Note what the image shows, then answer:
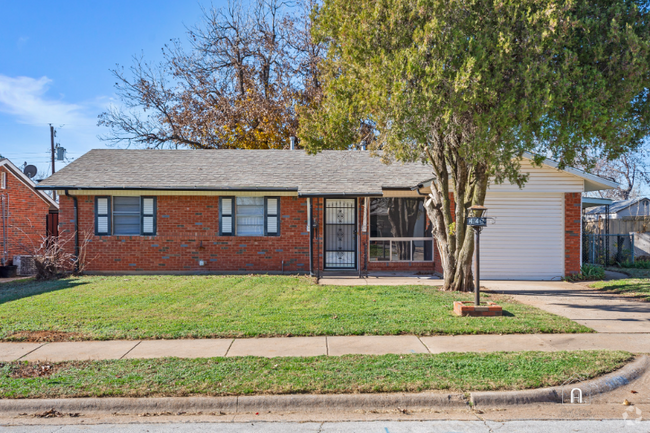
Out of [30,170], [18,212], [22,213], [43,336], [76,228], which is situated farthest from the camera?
[30,170]

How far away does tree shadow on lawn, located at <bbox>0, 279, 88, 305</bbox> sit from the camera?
10.1 meters

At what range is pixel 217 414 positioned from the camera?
453 centimetres

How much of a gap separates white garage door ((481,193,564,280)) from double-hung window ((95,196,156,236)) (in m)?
10.1

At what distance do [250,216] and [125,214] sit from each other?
12.8 ft

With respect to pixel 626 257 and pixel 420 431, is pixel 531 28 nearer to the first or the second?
pixel 420 431

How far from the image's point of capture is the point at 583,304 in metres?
9.44

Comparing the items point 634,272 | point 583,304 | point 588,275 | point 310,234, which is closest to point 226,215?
point 310,234

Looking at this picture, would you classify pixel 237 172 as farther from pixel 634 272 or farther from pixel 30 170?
pixel 634 272

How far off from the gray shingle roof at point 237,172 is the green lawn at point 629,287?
557 cm

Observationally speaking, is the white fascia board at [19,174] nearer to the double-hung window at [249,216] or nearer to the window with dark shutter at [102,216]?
the window with dark shutter at [102,216]

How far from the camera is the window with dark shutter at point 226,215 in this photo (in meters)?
14.3

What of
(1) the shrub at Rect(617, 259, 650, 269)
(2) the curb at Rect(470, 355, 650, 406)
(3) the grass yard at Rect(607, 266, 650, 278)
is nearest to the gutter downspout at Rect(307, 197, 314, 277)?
(2) the curb at Rect(470, 355, 650, 406)

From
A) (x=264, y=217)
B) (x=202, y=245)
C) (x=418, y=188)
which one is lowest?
(x=202, y=245)

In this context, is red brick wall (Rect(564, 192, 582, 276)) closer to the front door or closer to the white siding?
the white siding
